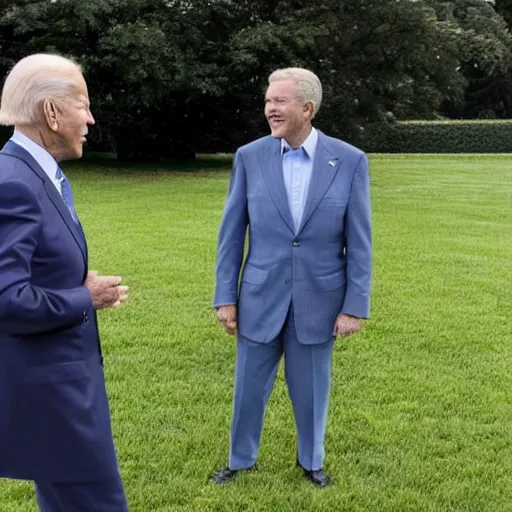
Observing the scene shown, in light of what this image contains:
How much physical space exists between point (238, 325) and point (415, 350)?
8.32 ft

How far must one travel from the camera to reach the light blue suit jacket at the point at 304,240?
308 centimetres

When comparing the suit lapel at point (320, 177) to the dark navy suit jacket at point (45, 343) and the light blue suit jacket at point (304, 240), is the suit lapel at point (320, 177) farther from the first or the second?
the dark navy suit jacket at point (45, 343)

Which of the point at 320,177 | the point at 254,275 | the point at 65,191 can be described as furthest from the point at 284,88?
the point at 65,191

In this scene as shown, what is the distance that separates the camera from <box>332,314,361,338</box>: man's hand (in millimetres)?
3139

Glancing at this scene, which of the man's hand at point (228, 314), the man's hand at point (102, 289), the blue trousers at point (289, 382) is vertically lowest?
the blue trousers at point (289, 382)

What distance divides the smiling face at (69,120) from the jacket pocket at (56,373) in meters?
0.57

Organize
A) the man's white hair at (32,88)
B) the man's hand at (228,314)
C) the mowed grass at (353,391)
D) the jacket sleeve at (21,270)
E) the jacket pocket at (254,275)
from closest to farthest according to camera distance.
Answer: the jacket sleeve at (21,270), the man's white hair at (32,88), the jacket pocket at (254,275), the man's hand at (228,314), the mowed grass at (353,391)

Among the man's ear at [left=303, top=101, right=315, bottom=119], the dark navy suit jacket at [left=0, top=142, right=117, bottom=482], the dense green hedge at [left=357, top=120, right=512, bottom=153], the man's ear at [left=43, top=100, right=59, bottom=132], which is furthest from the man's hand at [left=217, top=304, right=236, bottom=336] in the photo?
the dense green hedge at [left=357, top=120, right=512, bottom=153]

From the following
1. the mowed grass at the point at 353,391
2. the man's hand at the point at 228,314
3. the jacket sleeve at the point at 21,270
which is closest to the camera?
the jacket sleeve at the point at 21,270

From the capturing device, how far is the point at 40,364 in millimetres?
1996

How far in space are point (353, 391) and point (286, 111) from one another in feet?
7.44

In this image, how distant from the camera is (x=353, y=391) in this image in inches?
183

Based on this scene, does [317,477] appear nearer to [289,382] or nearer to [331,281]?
[289,382]

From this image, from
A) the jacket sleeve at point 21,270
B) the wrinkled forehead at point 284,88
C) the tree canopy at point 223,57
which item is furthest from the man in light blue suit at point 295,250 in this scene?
the tree canopy at point 223,57
